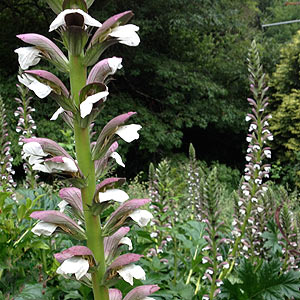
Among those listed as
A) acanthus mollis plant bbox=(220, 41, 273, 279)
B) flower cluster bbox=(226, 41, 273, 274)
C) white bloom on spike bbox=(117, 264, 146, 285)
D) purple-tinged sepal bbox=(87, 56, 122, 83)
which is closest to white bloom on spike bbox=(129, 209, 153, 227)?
white bloom on spike bbox=(117, 264, 146, 285)

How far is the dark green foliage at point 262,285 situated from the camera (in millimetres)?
1903

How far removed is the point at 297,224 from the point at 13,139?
7.82m

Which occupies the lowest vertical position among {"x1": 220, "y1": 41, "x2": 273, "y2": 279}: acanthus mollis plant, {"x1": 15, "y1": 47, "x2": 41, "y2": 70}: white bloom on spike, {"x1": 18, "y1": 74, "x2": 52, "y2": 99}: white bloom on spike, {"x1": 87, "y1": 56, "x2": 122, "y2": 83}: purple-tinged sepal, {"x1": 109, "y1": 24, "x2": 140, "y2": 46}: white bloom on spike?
{"x1": 220, "y1": 41, "x2": 273, "y2": 279}: acanthus mollis plant

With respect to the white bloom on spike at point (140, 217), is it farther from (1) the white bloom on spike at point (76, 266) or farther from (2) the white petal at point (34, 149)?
(2) the white petal at point (34, 149)

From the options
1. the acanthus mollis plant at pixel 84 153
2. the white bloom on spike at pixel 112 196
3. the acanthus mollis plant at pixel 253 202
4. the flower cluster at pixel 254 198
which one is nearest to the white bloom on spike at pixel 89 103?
the acanthus mollis plant at pixel 84 153

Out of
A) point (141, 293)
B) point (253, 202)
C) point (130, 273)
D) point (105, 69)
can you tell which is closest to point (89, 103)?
point (105, 69)

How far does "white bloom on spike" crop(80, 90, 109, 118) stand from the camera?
88 centimetres

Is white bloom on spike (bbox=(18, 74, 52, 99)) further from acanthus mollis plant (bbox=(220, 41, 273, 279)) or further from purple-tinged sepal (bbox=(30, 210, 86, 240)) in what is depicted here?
acanthus mollis plant (bbox=(220, 41, 273, 279))

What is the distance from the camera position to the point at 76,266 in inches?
Result: 35.1

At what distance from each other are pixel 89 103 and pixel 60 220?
32cm

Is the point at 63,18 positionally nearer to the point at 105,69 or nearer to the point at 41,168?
the point at 105,69

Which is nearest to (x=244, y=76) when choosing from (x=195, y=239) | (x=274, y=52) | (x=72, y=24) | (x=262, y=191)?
(x=274, y=52)

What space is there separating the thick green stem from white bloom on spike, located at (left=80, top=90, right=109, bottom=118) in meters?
0.07

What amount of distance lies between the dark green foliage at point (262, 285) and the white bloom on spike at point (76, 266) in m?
1.23
